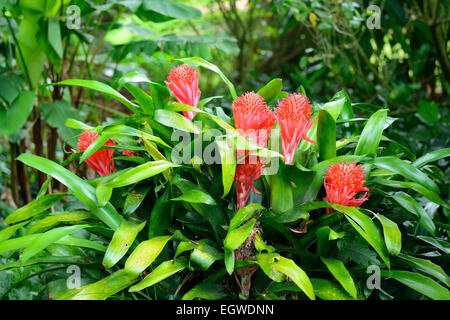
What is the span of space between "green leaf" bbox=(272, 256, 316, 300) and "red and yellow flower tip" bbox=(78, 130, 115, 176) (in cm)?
53

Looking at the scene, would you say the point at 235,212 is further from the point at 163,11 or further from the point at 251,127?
the point at 163,11

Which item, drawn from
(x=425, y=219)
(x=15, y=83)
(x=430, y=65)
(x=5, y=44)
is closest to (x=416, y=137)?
(x=430, y=65)

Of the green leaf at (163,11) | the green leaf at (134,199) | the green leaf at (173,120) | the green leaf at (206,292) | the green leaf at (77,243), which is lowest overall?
the green leaf at (206,292)

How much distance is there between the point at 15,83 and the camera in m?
1.89

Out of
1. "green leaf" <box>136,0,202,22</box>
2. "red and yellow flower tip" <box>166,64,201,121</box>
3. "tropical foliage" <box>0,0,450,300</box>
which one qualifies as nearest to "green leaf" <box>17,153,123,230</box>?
"tropical foliage" <box>0,0,450,300</box>

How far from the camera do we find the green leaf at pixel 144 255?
905 millimetres

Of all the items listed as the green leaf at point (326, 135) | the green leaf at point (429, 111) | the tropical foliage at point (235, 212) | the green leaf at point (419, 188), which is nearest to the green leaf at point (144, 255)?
the tropical foliage at point (235, 212)

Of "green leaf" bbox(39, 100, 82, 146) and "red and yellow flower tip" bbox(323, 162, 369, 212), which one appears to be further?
"green leaf" bbox(39, 100, 82, 146)

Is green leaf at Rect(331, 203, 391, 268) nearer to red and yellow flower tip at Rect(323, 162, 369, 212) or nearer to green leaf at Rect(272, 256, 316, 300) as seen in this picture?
red and yellow flower tip at Rect(323, 162, 369, 212)

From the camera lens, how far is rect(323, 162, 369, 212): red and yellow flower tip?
91cm

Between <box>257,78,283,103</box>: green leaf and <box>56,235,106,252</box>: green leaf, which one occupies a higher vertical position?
<box>257,78,283,103</box>: green leaf

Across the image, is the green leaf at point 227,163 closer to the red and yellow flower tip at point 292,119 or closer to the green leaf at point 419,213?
the red and yellow flower tip at point 292,119

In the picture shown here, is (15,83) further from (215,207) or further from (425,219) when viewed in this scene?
(425,219)

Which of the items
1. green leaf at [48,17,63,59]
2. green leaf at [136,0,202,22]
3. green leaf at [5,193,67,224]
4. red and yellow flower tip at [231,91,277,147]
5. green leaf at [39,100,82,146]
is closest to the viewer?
red and yellow flower tip at [231,91,277,147]
